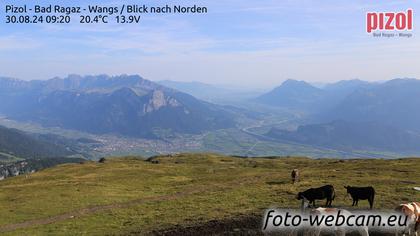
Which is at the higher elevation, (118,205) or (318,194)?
(318,194)

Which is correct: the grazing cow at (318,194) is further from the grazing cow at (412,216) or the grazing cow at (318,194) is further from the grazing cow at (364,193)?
the grazing cow at (412,216)

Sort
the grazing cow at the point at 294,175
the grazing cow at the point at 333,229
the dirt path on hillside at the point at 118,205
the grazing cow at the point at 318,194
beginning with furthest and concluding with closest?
the grazing cow at the point at 294,175 → the dirt path on hillside at the point at 118,205 → the grazing cow at the point at 318,194 → the grazing cow at the point at 333,229

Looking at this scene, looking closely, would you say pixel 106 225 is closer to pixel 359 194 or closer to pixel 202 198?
pixel 202 198

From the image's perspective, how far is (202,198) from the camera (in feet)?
165

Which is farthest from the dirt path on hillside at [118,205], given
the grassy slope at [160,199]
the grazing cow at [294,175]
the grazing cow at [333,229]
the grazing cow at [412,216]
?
the grazing cow at [412,216]

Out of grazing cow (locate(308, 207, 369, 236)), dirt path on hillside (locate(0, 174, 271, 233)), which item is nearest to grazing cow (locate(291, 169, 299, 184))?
dirt path on hillside (locate(0, 174, 271, 233))

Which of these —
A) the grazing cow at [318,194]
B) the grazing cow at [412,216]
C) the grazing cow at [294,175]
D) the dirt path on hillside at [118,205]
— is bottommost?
the dirt path on hillside at [118,205]

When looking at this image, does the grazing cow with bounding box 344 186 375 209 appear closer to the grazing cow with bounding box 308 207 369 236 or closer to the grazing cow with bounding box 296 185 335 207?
the grazing cow with bounding box 296 185 335 207

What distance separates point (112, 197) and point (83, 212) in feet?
27.6

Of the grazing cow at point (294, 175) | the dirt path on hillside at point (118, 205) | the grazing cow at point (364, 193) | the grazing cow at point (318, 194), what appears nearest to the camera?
the grazing cow at point (364, 193)

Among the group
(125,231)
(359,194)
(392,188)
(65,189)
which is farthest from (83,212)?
(392,188)

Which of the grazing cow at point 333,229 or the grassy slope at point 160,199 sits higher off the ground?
the grazing cow at point 333,229

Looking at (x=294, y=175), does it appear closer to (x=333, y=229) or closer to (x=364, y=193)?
(x=364, y=193)

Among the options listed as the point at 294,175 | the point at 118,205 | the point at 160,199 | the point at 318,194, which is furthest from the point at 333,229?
the point at 118,205
